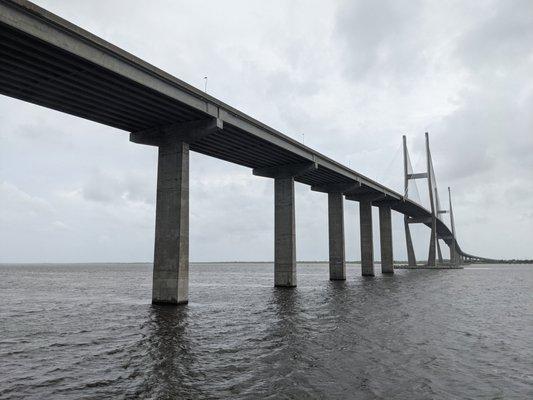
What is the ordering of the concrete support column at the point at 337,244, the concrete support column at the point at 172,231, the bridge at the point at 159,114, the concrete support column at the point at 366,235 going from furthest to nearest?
1. the concrete support column at the point at 366,235
2. the concrete support column at the point at 337,244
3. the concrete support column at the point at 172,231
4. the bridge at the point at 159,114

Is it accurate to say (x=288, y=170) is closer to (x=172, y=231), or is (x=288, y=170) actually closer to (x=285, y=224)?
(x=285, y=224)

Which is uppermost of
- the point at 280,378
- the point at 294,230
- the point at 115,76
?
the point at 115,76

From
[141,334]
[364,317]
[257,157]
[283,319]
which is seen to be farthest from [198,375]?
[257,157]

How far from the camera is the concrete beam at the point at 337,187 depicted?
5856 cm

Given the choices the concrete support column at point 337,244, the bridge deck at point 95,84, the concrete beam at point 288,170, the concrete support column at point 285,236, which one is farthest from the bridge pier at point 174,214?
the concrete support column at point 337,244

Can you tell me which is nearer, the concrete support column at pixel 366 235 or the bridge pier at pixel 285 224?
the bridge pier at pixel 285 224

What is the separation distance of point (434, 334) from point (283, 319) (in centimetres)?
732

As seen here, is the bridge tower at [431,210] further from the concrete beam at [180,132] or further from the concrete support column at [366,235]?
the concrete beam at [180,132]

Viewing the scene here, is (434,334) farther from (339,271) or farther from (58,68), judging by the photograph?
(339,271)

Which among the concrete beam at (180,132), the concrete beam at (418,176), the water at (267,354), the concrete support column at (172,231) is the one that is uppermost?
the concrete beam at (418,176)

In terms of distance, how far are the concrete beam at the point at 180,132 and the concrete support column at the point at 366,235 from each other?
142ft

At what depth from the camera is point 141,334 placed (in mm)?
17438

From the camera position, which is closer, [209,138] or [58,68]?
[58,68]

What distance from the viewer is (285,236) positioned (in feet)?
141
